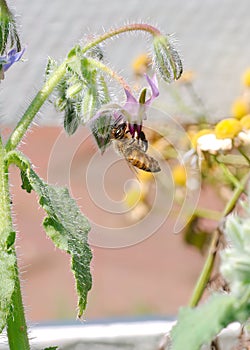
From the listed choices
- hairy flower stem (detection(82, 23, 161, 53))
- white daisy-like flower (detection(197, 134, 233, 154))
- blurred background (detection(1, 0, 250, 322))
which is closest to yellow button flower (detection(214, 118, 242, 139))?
white daisy-like flower (detection(197, 134, 233, 154))

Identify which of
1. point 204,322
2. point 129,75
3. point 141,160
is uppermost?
point 129,75

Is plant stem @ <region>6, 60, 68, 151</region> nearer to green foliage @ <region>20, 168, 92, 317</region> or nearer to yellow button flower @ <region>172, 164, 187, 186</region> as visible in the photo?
green foliage @ <region>20, 168, 92, 317</region>

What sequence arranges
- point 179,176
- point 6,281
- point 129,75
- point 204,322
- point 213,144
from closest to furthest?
point 204,322 → point 6,281 → point 213,144 → point 179,176 → point 129,75

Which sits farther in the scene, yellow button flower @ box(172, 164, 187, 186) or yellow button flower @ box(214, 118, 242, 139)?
yellow button flower @ box(172, 164, 187, 186)

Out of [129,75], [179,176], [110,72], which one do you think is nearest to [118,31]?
[110,72]

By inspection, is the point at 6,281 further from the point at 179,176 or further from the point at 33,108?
the point at 179,176

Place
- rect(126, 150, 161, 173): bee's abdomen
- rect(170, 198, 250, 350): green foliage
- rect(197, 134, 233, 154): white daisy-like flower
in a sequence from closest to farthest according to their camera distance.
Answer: rect(170, 198, 250, 350): green foliage < rect(126, 150, 161, 173): bee's abdomen < rect(197, 134, 233, 154): white daisy-like flower

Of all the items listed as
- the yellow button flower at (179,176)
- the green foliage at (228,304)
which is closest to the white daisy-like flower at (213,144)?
the yellow button flower at (179,176)
